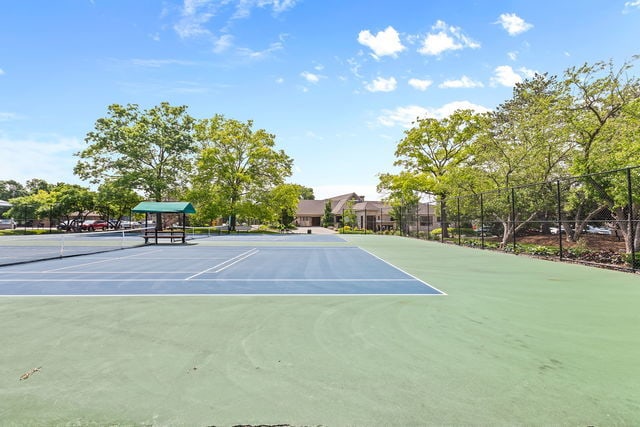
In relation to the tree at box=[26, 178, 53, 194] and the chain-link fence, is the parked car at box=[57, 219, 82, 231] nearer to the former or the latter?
the chain-link fence

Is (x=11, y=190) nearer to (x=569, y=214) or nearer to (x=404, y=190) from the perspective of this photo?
(x=404, y=190)

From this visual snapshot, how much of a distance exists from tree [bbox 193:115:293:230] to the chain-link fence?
70.4ft

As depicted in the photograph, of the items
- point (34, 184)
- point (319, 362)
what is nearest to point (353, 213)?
point (319, 362)

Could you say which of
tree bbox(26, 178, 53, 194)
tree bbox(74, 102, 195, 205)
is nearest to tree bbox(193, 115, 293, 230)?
tree bbox(74, 102, 195, 205)

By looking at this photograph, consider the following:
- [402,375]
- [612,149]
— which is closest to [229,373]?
[402,375]

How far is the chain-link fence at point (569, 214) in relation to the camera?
1244 cm

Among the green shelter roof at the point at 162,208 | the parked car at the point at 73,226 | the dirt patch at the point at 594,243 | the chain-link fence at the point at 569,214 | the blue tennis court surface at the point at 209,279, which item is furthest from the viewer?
the parked car at the point at 73,226

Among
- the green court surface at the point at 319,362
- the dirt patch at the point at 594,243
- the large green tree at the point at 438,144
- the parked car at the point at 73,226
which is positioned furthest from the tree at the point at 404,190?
the parked car at the point at 73,226

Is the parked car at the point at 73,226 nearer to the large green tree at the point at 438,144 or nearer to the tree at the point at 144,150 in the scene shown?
the tree at the point at 144,150

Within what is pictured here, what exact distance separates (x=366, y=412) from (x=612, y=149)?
62.4ft

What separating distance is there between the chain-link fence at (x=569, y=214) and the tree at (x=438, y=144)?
5555 mm

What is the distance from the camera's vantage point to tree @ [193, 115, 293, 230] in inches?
1529

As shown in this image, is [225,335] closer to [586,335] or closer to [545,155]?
[586,335]

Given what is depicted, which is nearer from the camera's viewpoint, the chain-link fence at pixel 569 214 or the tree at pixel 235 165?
the chain-link fence at pixel 569 214
